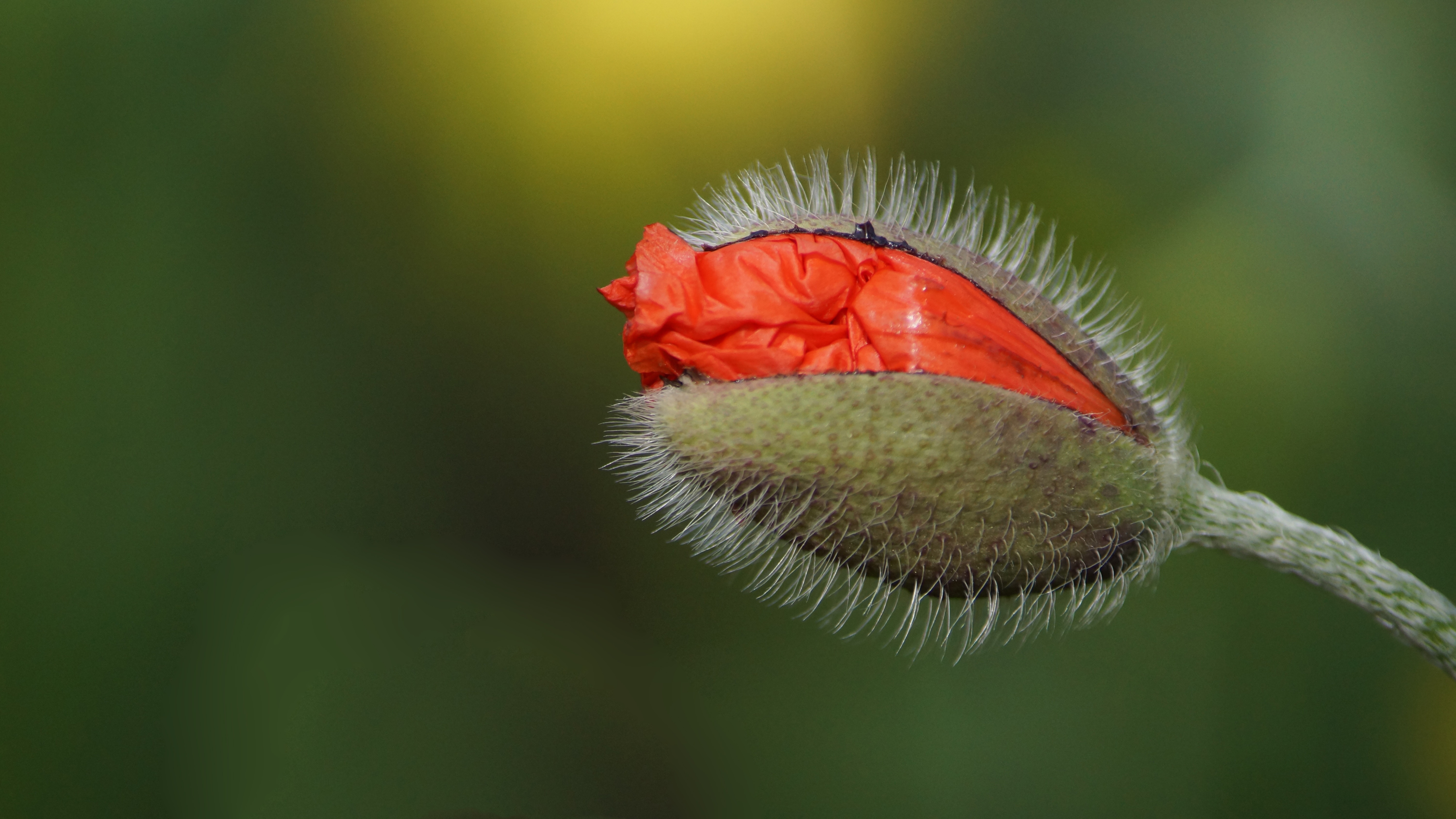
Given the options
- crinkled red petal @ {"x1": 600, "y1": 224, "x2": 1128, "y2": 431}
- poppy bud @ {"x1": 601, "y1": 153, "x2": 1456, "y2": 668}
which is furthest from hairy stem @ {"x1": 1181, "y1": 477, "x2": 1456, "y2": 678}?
crinkled red petal @ {"x1": 600, "y1": 224, "x2": 1128, "y2": 431}

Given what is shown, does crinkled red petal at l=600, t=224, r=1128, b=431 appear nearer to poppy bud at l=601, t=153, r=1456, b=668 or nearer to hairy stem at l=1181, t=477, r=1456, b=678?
poppy bud at l=601, t=153, r=1456, b=668

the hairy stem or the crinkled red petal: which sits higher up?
the crinkled red petal

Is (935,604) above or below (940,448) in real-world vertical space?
below

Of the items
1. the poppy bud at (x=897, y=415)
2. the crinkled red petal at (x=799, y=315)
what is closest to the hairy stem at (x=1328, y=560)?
the poppy bud at (x=897, y=415)

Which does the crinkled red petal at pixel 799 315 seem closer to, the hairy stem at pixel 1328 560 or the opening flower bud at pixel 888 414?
the opening flower bud at pixel 888 414

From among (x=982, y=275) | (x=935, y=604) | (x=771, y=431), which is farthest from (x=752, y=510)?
(x=982, y=275)

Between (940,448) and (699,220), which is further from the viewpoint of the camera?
(699,220)

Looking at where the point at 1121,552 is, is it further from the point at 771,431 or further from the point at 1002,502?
the point at 771,431
